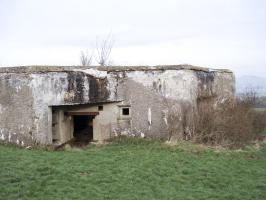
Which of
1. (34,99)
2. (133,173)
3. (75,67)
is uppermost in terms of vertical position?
(75,67)

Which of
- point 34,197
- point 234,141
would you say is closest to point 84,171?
point 34,197

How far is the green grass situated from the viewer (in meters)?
7.02

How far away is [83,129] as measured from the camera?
1357 cm

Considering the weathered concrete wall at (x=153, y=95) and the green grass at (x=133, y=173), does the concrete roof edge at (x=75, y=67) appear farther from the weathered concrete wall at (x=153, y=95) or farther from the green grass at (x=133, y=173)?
the green grass at (x=133, y=173)

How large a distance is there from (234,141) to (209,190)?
14.8 feet

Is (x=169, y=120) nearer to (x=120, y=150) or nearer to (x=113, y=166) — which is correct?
(x=120, y=150)

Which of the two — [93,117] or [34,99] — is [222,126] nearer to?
[93,117]

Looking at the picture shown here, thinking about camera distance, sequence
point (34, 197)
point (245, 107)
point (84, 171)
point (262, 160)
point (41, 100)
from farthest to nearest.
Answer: point (245, 107) < point (41, 100) < point (262, 160) < point (84, 171) < point (34, 197)

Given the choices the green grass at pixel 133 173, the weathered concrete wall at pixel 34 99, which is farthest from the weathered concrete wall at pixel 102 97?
the green grass at pixel 133 173

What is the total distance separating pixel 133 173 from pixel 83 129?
562cm

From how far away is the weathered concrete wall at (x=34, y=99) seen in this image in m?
11.1

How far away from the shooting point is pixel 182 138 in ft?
38.5

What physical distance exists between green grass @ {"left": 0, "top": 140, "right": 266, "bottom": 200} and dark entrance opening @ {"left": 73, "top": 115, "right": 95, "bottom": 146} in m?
1.55

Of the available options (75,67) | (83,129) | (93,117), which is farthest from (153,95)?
(83,129)
